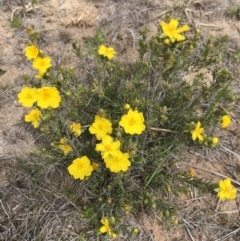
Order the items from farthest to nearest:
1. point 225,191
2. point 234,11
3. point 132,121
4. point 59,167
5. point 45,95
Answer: point 234,11 → point 59,167 → point 225,191 → point 132,121 → point 45,95

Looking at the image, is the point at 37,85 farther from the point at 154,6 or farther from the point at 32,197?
the point at 154,6

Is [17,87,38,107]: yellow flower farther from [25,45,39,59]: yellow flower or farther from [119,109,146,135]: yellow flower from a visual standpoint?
[119,109,146,135]: yellow flower

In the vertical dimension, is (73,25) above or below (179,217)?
above

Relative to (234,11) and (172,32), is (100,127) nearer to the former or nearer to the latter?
(172,32)

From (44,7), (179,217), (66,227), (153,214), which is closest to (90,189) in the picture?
(66,227)

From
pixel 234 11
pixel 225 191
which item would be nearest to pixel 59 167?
pixel 225 191

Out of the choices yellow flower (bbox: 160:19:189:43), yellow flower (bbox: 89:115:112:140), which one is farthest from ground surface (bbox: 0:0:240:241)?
yellow flower (bbox: 160:19:189:43)
